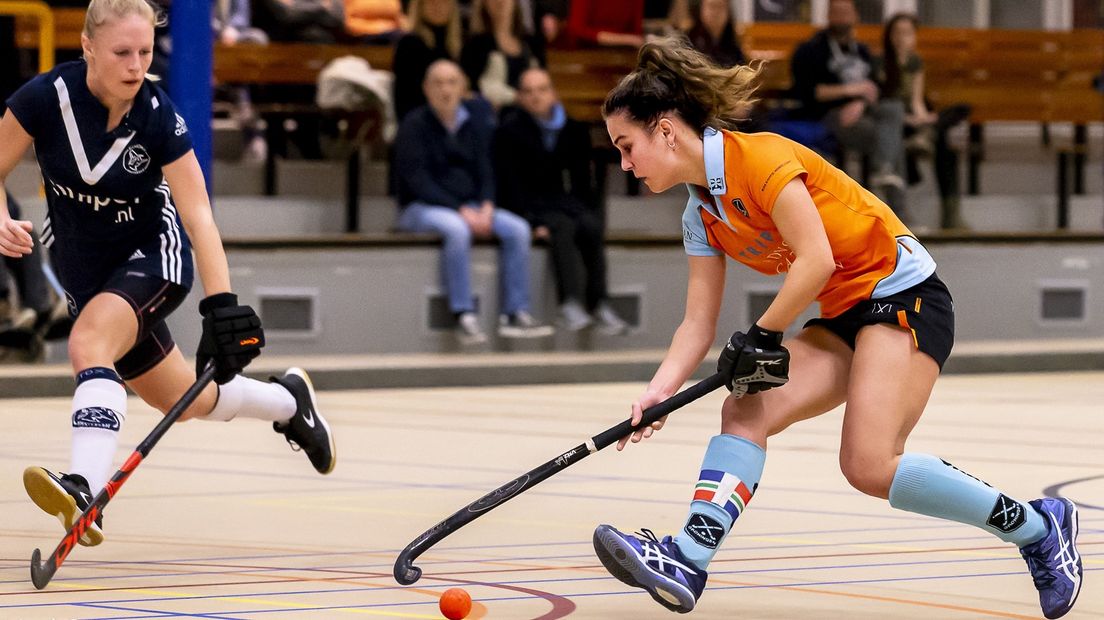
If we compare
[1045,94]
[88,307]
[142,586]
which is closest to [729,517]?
[142,586]

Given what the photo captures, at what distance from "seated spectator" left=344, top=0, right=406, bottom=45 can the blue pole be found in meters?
2.38

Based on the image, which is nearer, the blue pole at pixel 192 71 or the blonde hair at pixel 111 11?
the blonde hair at pixel 111 11

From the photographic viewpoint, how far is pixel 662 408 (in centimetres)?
414

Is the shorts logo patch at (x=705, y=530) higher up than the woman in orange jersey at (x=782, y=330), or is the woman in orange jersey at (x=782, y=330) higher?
the woman in orange jersey at (x=782, y=330)

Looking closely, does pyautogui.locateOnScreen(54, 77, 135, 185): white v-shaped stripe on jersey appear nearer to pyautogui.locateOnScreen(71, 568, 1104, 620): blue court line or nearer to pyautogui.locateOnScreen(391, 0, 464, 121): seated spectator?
pyautogui.locateOnScreen(71, 568, 1104, 620): blue court line

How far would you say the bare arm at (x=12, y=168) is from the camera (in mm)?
4656

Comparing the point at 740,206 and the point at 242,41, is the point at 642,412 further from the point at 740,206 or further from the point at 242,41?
the point at 242,41

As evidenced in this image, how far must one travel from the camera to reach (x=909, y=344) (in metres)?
4.11

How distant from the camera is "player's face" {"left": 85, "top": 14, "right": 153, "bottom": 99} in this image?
459 cm

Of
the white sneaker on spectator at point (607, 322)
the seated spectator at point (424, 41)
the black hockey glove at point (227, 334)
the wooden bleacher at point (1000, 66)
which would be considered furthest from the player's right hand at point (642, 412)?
the wooden bleacher at point (1000, 66)

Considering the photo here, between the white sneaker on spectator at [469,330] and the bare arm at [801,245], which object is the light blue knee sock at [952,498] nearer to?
the bare arm at [801,245]

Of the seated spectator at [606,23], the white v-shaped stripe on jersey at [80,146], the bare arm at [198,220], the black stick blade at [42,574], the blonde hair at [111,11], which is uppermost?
the blonde hair at [111,11]

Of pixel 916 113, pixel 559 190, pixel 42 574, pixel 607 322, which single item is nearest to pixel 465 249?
pixel 559 190

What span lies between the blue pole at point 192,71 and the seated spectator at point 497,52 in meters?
2.07
